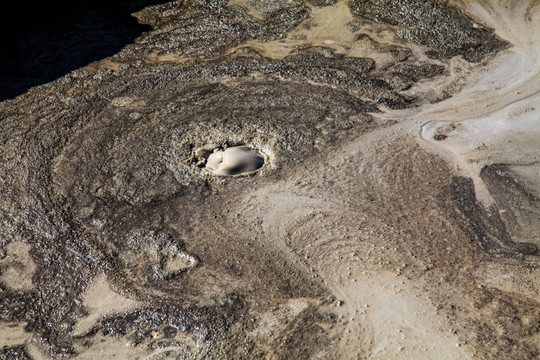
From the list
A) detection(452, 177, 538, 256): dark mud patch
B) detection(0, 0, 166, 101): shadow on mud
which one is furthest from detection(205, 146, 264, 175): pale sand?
detection(0, 0, 166, 101): shadow on mud

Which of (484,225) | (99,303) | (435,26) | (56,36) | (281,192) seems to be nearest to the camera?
(99,303)

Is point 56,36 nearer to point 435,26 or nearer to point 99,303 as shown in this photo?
point 99,303

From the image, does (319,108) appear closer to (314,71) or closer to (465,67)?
(314,71)

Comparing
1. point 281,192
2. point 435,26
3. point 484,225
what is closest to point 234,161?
point 281,192

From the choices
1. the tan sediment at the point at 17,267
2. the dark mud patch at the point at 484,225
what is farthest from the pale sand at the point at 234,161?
the dark mud patch at the point at 484,225

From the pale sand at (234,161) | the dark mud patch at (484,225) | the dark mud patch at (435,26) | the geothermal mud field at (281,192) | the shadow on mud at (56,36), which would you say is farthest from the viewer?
the dark mud patch at (435,26)

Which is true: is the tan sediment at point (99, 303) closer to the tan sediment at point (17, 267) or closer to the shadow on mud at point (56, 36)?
the tan sediment at point (17, 267)
